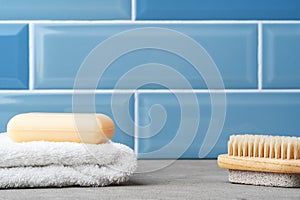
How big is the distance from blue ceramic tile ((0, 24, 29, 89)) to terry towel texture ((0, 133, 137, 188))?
17.2 inches

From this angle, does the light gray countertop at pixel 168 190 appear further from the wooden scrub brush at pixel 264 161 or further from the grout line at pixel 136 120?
the grout line at pixel 136 120

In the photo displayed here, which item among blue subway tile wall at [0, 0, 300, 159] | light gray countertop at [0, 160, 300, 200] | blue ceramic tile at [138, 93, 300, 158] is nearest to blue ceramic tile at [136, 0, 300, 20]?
blue subway tile wall at [0, 0, 300, 159]

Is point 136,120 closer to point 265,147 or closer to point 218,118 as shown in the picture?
point 218,118

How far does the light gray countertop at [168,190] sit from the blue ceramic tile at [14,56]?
403 mm

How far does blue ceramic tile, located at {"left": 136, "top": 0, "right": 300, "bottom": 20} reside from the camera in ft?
4.20

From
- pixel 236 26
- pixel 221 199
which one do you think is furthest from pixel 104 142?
pixel 236 26

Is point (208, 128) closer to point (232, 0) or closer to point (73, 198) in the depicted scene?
point (232, 0)

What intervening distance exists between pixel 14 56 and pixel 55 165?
19.3 inches

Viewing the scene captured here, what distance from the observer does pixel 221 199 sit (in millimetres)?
751

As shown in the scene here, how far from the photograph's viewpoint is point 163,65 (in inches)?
50.4

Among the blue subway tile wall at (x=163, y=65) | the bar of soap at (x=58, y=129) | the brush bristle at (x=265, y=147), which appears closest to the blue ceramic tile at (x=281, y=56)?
the blue subway tile wall at (x=163, y=65)

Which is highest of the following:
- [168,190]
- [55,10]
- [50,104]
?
[55,10]

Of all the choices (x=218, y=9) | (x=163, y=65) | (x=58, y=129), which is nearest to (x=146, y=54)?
(x=163, y=65)

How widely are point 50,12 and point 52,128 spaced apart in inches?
18.4
